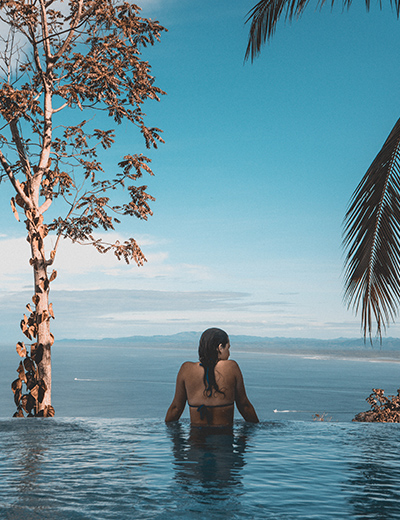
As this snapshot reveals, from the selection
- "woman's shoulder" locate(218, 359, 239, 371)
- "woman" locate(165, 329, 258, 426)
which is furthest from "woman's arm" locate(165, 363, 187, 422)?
"woman's shoulder" locate(218, 359, 239, 371)

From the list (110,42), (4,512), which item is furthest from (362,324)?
(110,42)

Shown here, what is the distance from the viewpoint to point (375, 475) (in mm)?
4926

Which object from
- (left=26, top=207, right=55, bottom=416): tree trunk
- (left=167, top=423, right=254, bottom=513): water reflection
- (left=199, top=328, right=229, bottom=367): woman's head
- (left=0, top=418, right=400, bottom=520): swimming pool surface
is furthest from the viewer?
(left=26, top=207, right=55, bottom=416): tree trunk

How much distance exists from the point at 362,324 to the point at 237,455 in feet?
13.9

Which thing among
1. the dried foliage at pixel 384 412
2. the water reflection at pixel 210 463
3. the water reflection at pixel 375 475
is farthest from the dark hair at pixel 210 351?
the dried foliage at pixel 384 412

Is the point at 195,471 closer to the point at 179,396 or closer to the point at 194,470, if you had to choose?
the point at 194,470

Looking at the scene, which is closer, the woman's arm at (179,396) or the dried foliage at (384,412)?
the woman's arm at (179,396)

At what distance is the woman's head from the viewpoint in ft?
19.3

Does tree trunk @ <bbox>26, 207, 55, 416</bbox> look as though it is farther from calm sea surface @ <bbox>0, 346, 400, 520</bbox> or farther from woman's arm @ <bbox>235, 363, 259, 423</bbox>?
woman's arm @ <bbox>235, 363, 259, 423</bbox>

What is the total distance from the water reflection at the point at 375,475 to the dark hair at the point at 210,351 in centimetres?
164

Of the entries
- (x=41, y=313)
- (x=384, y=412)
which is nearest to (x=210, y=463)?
(x=41, y=313)

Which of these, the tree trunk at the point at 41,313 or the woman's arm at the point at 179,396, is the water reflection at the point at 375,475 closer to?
the woman's arm at the point at 179,396

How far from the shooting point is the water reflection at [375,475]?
12.8 ft

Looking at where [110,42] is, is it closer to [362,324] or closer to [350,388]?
[362,324]
